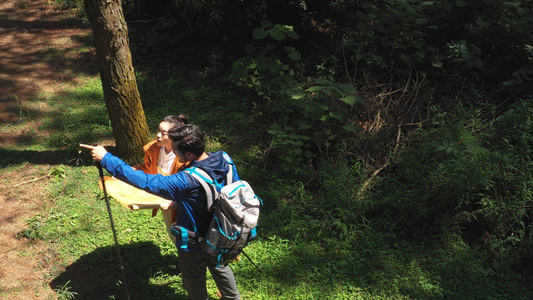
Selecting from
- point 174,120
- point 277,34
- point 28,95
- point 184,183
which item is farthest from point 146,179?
point 28,95

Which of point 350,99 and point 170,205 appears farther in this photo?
point 350,99

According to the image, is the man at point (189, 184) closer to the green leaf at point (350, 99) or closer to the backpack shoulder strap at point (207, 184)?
the backpack shoulder strap at point (207, 184)

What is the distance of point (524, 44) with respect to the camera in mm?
6453

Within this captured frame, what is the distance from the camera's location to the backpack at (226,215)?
309 centimetres

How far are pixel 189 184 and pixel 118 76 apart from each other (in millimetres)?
2709

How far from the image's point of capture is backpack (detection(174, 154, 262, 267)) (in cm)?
309

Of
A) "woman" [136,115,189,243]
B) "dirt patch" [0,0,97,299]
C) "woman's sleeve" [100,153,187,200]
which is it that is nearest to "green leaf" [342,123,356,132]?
"woman" [136,115,189,243]

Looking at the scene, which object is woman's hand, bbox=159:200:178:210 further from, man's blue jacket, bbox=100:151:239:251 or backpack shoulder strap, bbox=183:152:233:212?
backpack shoulder strap, bbox=183:152:233:212

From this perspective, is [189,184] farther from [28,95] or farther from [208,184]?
[28,95]

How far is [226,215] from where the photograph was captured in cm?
310

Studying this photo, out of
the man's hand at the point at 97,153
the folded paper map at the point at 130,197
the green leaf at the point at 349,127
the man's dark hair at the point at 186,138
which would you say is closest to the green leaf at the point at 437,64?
the green leaf at the point at 349,127

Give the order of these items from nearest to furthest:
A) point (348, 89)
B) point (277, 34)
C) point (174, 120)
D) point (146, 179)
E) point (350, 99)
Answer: point (146, 179) → point (174, 120) → point (350, 99) → point (348, 89) → point (277, 34)

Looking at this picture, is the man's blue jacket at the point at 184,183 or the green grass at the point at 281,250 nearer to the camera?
the man's blue jacket at the point at 184,183

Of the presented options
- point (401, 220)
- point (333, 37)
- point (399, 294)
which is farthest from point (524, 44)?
point (399, 294)
